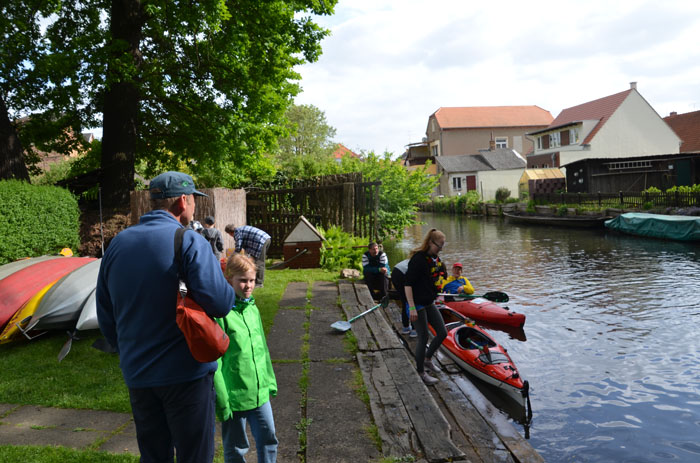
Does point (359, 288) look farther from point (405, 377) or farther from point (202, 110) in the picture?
point (202, 110)

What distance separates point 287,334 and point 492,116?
7626cm

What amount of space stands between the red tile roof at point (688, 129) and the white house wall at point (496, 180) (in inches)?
618

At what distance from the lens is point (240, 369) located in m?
3.51

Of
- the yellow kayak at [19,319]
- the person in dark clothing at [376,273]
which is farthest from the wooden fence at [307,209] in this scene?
the yellow kayak at [19,319]

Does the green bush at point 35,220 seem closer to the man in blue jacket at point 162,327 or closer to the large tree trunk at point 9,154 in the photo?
the large tree trunk at point 9,154

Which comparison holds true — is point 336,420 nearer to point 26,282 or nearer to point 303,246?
point 26,282

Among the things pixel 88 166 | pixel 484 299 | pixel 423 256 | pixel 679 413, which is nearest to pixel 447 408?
pixel 423 256

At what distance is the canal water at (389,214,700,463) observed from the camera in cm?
684

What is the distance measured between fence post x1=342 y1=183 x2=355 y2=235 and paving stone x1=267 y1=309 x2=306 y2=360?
679 centimetres

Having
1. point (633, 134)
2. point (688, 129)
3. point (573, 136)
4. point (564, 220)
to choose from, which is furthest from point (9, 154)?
point (688, 129)

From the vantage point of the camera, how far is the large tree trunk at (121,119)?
576 inches

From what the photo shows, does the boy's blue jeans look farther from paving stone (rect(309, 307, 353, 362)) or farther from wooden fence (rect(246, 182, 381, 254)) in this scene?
wooden fence (rect(246, 182, 381, 254))

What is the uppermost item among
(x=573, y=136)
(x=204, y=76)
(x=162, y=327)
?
(x=573, y=136)

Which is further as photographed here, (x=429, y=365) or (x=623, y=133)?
(x=623, y=133)
